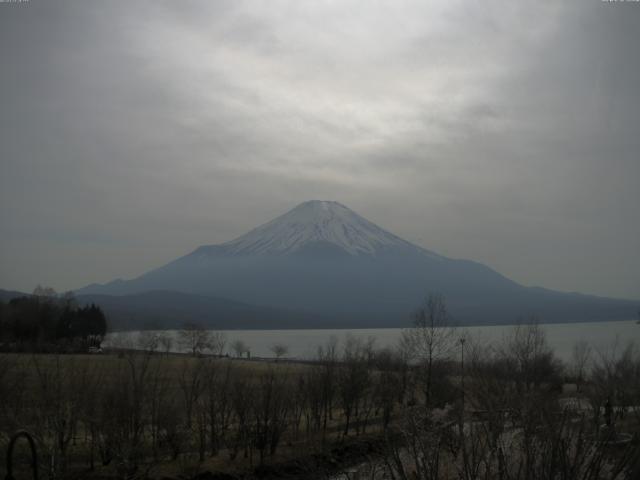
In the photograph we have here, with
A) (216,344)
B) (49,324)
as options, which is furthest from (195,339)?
(49,324)

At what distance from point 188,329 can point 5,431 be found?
3131 inches

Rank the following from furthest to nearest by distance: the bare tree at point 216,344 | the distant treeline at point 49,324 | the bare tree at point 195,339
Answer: the bare tree at point 216,344, the bare tree at point 195,339, the distant treeline at point 49,324

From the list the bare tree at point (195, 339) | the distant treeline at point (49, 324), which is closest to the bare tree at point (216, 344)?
the bare tree at point (195, 339)

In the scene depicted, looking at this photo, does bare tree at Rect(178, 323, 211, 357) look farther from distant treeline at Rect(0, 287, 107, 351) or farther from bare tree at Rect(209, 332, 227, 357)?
distant treeline at Rect(0, 287, 107, 351)

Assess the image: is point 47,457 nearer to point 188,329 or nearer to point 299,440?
point 299,440

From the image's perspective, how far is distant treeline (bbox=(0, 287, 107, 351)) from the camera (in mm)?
62906

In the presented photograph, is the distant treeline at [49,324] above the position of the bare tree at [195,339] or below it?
above

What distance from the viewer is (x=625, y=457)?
23.2 feet

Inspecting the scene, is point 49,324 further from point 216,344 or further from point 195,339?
point 216,344

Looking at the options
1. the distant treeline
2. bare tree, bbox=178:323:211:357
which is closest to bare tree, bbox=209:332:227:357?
bare tree, bbox=178:323:211:357

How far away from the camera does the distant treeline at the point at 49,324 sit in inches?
2477

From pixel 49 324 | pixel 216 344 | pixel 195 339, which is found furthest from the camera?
pixel 216 344

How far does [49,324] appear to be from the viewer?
6881 cm

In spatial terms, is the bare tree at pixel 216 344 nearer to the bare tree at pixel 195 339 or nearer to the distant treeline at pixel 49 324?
the bare tree at pixel 195 339
